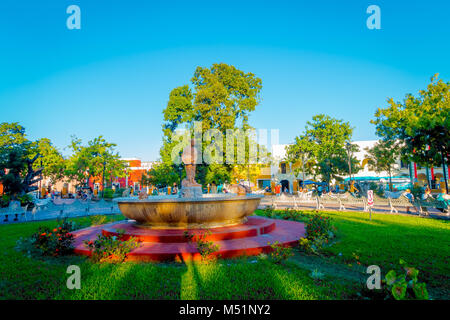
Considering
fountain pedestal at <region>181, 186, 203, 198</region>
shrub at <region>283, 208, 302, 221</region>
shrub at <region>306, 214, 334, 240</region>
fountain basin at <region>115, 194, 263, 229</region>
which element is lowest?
shrub at <region>283, 208, 302, 221</region>

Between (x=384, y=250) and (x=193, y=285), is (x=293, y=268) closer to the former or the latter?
Answer: (x=193, y=285)

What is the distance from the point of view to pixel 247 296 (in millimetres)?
3387

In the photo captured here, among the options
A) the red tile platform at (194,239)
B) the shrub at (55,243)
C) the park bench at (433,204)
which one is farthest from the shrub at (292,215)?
the shrub at (55,243)

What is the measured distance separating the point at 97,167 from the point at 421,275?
36.2 m

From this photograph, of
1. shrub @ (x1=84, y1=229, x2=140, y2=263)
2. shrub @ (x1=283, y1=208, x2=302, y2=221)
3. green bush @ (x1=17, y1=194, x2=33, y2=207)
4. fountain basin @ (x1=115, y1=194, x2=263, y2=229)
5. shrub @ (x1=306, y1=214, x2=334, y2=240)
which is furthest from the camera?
green bush @ (x1=17, y1=194, x2=33, y2=207)

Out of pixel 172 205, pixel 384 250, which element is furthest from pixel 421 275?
pixel 172 205

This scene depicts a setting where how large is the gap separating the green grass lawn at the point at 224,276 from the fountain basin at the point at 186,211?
183cm

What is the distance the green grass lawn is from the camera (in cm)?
352

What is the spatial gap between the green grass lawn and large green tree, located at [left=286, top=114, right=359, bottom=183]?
27232 mm

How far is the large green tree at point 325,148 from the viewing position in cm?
3222

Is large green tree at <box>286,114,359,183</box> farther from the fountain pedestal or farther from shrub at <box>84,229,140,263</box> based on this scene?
shrub at <box>84,229,140,263</box>

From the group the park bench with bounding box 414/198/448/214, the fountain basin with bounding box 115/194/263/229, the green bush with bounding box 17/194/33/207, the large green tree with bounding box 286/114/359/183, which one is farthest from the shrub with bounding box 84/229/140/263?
the large green tree with bounding box 286/114/359/183

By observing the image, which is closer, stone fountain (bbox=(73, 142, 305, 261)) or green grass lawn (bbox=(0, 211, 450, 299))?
green grass lawn (bbox=(0, 211, 450, 299))

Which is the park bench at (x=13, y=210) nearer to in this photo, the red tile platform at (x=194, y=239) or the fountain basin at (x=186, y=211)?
the red tile platform at (x=194, y=239)
